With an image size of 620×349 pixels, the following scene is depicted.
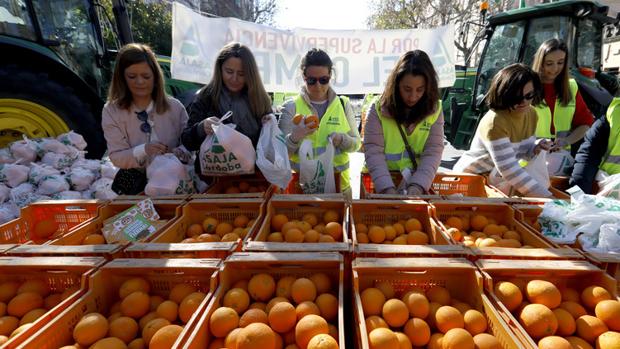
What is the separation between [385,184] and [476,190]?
0.92 m

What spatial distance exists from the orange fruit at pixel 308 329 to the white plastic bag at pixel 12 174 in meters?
4.27

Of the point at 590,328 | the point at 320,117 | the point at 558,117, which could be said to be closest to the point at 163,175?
the point at 320,117

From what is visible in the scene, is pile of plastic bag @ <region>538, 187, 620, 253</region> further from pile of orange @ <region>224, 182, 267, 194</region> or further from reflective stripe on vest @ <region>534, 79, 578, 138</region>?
pile of orange @ <region>224, 182, 267, 194</region>

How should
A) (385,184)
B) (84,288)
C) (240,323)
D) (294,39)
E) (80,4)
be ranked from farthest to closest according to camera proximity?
(294,39)
(80,4)
(385,184)
(84,288)
(240,323)

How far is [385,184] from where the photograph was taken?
257cm

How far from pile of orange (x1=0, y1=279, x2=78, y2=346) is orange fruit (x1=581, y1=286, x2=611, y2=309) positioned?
7.09ft

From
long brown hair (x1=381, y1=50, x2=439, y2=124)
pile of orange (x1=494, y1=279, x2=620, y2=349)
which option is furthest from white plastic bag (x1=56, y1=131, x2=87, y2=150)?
pile of orange (x1=494, y1=279, x2=620, y2=349)

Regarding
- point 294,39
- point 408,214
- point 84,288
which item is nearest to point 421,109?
point 408,214

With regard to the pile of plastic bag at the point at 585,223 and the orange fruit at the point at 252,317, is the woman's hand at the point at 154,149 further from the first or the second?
the pile of plastic bag at the point at 585,223

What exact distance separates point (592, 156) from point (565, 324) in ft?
6.67

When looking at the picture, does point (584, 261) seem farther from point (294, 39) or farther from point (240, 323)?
point (294, 39)

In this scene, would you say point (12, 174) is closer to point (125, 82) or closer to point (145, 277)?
point (125, 82)

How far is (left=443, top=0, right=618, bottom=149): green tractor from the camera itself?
17.8 ft

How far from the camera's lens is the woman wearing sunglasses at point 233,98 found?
8.16 feet
